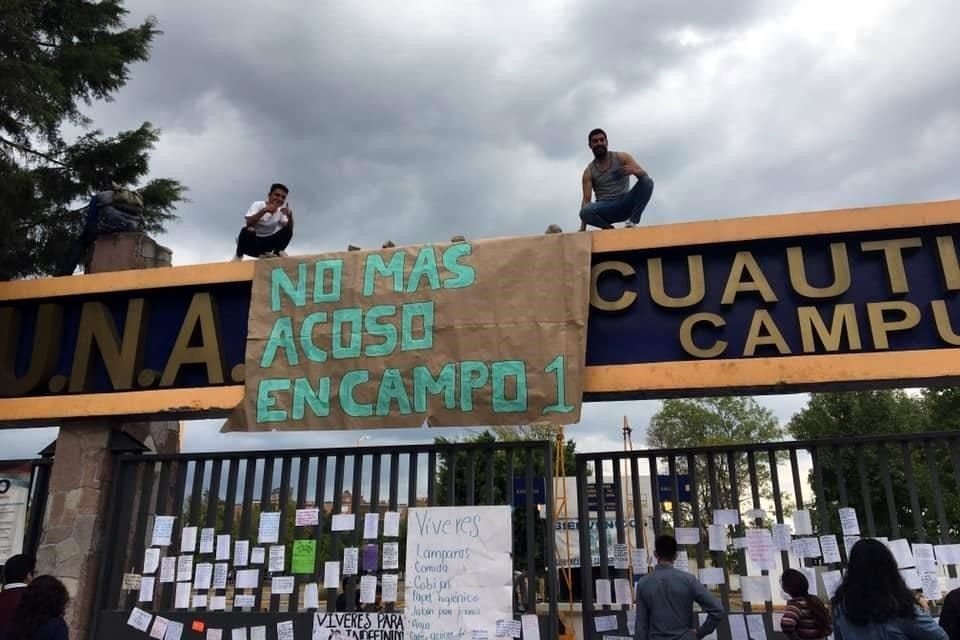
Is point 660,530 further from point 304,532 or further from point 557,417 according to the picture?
point 304,532

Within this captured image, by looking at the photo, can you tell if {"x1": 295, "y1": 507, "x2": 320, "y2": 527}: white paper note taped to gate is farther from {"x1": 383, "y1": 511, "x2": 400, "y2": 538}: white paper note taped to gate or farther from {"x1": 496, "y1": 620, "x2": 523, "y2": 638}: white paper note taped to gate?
{"x1": 496, "y1": 620, "x2": 523, "y2": 638}: white paper note taped to gate

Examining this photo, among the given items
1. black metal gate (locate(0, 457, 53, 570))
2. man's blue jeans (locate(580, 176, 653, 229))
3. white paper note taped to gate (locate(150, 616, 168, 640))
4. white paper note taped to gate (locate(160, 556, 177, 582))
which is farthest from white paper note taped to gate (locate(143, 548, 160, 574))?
man's blue jeans (locate(580, 176, 653, 229))

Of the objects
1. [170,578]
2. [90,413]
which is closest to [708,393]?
[170,578]

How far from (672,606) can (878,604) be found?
1505mm

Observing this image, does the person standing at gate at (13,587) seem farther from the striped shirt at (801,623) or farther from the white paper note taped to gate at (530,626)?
the striped shirt at (801,623)

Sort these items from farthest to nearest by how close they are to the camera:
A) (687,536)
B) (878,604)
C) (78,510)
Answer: (78,510)
(687,536)
(878,604)

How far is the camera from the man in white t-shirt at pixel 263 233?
6910 millimetres

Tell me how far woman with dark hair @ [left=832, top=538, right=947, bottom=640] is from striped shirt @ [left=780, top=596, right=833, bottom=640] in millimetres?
1079

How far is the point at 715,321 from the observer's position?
214 inches

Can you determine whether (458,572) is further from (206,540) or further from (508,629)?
(206,540)

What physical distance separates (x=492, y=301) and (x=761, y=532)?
2657 mm

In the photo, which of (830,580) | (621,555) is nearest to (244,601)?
(621,555)

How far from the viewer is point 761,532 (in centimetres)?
499

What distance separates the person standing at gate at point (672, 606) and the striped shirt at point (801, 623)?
0.39 m
